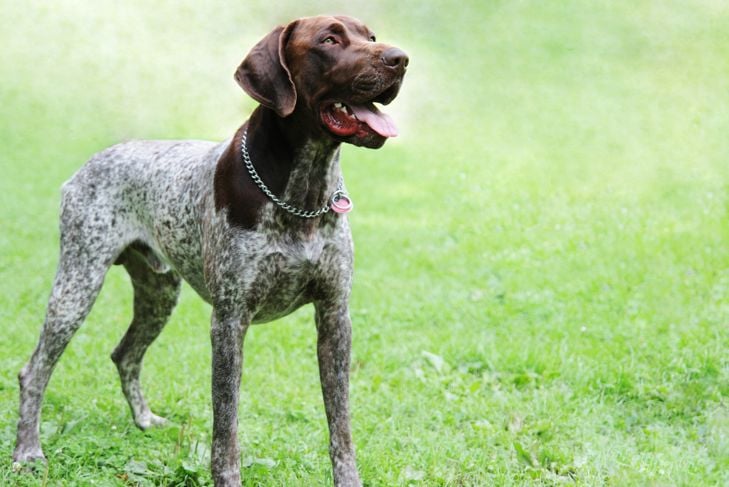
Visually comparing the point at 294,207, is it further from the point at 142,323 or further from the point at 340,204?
the point at 142,323

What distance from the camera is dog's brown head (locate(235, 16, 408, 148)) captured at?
361cm

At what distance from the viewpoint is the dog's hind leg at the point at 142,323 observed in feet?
17.6

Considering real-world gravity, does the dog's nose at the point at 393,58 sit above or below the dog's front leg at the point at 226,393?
above

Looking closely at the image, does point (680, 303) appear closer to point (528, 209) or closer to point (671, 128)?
point (528, 209)

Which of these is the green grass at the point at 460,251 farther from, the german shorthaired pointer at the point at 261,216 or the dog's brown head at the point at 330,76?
the dog's brown head at the point at 330,76

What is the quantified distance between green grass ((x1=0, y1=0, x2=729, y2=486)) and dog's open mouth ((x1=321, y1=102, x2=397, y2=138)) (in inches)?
69.7

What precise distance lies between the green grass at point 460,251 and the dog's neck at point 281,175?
4.32 feet

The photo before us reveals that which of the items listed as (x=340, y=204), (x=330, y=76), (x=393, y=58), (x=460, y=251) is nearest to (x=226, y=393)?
(x=340, y=204)

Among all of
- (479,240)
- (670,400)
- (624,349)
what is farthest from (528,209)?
(670,400)

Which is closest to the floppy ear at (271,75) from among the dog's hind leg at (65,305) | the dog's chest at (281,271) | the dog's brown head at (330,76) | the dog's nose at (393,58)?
the dog's brown head at (330,76)

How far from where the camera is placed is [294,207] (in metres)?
4.00

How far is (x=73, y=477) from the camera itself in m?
4.52

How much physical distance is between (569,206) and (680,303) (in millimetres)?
3927

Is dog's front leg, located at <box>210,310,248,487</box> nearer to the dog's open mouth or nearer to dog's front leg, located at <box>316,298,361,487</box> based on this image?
dog's front leg, located at <box>316,298,361,487</box>
